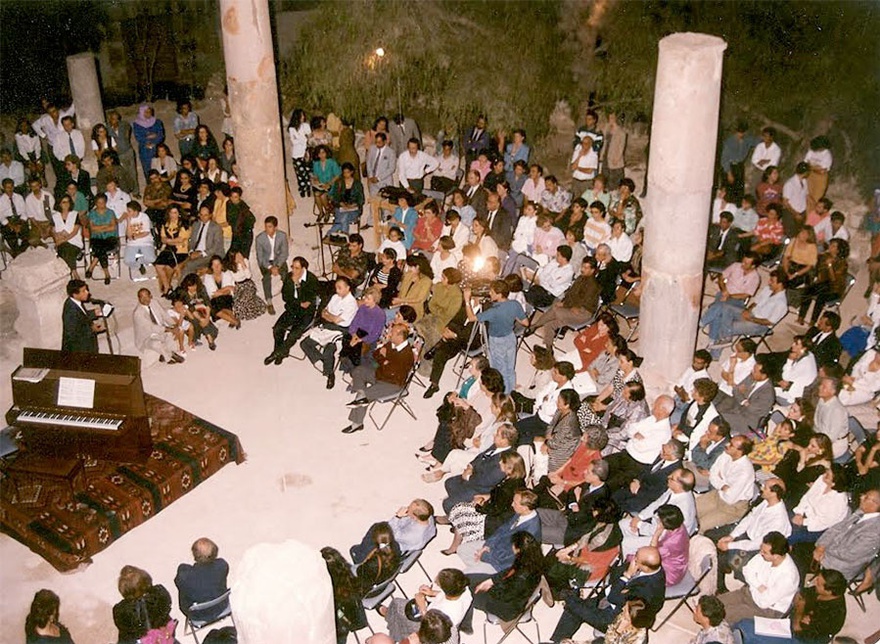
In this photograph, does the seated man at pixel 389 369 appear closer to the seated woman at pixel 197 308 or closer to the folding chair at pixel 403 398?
the folding chair at pixel 403 398

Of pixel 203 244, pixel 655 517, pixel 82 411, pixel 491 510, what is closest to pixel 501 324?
pixel 491 510

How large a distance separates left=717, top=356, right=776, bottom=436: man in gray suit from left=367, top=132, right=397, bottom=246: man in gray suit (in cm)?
569

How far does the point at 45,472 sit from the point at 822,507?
6.40 m

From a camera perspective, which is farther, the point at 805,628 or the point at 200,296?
the point at 200,296

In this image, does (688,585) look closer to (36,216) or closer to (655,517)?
(655,517)

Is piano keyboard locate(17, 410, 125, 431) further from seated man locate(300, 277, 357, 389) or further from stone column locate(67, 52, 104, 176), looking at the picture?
stone column locate(67, 52, 104, 176)

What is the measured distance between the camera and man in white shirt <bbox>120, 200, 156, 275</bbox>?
11820 millimetres

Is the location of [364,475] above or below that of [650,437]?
below

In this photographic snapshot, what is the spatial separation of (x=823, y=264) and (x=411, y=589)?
5811 mm

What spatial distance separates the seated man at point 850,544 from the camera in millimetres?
6934

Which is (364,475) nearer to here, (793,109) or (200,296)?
(200,296)

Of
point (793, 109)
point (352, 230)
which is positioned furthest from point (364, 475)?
point (793, 109)

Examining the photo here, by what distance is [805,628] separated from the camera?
6.54 meters

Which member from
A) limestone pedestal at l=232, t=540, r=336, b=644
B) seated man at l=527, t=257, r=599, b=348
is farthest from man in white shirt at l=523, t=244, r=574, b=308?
limestone pedestal at l=232, t=540, r=336, b=644
